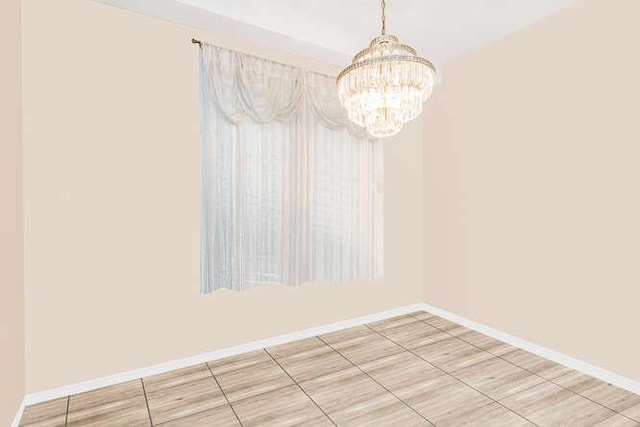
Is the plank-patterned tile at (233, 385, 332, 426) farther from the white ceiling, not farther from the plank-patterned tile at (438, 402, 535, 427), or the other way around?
the white ceiling

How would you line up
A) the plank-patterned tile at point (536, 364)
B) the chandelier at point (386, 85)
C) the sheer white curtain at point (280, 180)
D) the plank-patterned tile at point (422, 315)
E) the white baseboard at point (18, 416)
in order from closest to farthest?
the chandelier at point (386, 85) < the white baseboard at point (18, 416) < the plank-patterned tile at point (536, 364) < the sheer white curtain at point (280, 180) < the plank-patterned tile at point (422, 315)

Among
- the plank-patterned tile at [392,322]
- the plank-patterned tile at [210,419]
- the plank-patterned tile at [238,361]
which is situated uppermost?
the plank-patterned tile at [392,322]

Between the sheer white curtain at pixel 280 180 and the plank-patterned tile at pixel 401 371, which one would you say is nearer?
the plank-patterned tile at pixel 401 371

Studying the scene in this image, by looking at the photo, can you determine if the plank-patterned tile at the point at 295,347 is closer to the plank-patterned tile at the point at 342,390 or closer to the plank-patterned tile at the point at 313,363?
the plank-patterned tile at the point at 313,363

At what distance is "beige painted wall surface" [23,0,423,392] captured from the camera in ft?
8.24

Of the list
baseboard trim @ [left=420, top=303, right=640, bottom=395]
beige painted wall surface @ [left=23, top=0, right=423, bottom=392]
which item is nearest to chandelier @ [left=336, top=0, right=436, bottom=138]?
beige painted wall surface @ [left=23, top=0, right=423, bottom=392]

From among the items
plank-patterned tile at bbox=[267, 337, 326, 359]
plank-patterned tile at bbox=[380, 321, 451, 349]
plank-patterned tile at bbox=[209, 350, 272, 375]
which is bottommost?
plank-patterned tile at bbox=[209, 350, 272, 375]

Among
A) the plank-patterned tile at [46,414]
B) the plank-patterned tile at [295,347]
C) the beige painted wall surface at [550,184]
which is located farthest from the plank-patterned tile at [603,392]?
the plank-patterned tile at [46,414]

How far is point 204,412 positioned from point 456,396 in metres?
1.83

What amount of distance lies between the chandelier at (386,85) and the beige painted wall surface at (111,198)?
1639 mm

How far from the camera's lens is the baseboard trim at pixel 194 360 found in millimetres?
2605

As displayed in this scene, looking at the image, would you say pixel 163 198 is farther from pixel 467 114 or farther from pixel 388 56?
pixel 467 114

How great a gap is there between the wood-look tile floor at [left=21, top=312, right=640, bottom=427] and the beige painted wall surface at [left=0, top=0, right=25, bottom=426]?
38cm

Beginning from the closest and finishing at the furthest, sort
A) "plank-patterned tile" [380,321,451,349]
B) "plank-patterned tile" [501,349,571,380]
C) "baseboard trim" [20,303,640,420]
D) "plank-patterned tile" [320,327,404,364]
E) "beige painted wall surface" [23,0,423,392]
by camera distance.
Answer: "beige painted wall surface" [23,0,423,392], "baseboard trim" [20,303,640,420], "plank-patterned tile" [501,349,571,380], "plank-patterned tile" [320,327,404,364], "plank-patterned tile" [380,321,451,349]
